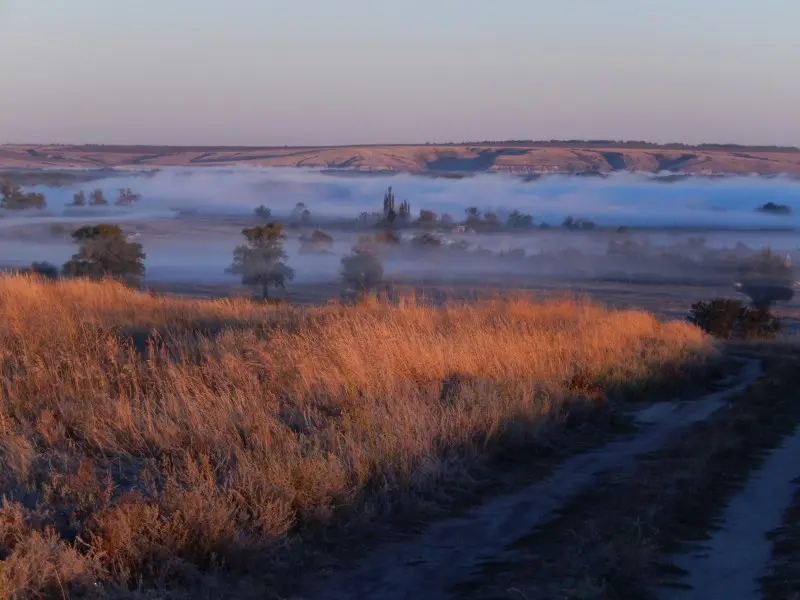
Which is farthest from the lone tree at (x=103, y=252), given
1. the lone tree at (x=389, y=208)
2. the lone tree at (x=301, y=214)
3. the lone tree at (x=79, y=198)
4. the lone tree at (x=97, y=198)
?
the lone tree at (x=389, y=208)

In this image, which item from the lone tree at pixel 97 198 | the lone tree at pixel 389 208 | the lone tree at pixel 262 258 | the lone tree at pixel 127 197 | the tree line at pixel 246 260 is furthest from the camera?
the lone tree at pixel 389 208

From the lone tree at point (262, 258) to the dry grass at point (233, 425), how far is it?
79.8ft

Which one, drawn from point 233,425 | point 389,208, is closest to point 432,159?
point 389,208

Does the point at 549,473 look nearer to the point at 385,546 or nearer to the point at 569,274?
the point at 385,546

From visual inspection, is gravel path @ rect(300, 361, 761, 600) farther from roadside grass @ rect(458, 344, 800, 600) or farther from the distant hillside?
the distant hillside

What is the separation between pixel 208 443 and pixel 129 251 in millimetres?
28610

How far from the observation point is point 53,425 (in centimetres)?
690

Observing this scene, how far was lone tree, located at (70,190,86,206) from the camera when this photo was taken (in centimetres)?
4014

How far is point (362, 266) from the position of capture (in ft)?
125

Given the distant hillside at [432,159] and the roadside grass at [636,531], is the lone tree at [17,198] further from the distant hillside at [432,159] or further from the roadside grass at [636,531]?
the roadside grass at [636,531]

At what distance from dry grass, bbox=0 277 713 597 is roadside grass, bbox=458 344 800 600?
1002mm

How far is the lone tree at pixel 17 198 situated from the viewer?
40344 mm

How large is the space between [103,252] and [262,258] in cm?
741

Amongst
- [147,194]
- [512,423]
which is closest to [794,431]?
[512,423]
